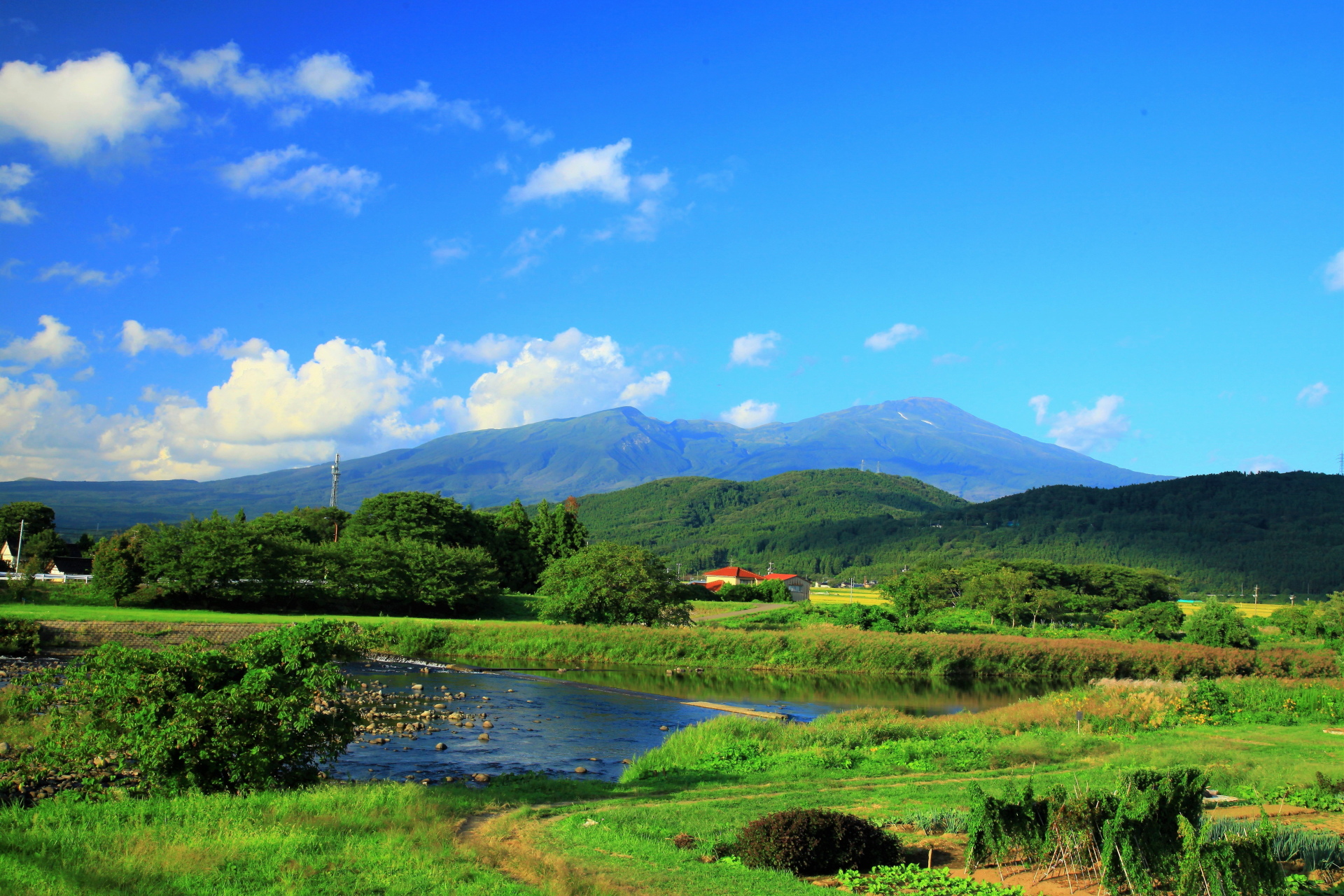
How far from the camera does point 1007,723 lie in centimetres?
2259

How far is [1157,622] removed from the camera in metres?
57.2

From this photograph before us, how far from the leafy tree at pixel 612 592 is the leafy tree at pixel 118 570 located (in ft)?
74.0

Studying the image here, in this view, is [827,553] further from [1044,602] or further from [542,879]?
[542,879]

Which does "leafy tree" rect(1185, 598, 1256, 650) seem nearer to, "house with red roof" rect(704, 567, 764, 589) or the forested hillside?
"house with red roof" rect(704, 567, 764, 589)

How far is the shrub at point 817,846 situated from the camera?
→ 371 inches

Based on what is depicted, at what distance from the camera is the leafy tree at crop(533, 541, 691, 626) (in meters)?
50.7

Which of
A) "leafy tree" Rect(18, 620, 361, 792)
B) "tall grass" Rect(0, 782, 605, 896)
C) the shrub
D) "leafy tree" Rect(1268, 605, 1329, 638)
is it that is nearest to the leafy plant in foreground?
the shrub

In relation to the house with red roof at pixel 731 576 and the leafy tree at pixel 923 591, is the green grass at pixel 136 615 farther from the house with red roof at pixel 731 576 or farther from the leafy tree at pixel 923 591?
the house with red roof at pixel 731 576

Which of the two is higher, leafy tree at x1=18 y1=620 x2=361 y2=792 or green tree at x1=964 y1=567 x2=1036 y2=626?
leafy tree at x1=18 y1=620 x2=361 y2=792

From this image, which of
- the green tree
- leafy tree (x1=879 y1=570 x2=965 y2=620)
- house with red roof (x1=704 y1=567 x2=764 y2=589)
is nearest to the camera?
leafy tree (x1=879 y1=570 x2=965 y2=620)

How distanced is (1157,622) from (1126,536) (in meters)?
106

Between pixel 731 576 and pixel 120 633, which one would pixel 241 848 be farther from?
pixel 731 576

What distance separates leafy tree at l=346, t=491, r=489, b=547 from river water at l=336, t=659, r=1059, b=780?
3364cm

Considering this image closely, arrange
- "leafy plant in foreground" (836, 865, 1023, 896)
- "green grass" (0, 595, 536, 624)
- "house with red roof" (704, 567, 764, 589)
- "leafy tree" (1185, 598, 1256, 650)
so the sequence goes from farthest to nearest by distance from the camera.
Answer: "house with red roof" (704, 567, 764, 589) → "leafy tree" (1185, 598, 1256, 650) → "green grass" (0, 595, 536, 624) → "leafy plant in foreground" (836, 865, 1023, 896)
